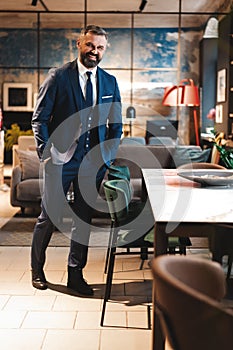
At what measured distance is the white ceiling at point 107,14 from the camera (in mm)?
11664

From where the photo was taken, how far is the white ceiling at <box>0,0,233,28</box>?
11664mm

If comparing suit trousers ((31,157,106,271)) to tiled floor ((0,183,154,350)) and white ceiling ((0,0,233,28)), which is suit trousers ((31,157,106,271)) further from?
white ceiling ((0,0,233,28))

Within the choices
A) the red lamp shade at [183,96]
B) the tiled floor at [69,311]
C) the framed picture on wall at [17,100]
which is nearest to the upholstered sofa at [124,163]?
the tiled floor at [69,311]

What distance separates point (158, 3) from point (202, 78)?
A: 2.10 metres

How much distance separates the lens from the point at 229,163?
4020mm

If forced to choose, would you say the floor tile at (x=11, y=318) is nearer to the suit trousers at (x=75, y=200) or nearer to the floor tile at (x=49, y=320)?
the floor tile at (x=49, y=320)

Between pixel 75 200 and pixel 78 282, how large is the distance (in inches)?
20.9

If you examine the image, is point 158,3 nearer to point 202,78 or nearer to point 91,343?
point 202,78

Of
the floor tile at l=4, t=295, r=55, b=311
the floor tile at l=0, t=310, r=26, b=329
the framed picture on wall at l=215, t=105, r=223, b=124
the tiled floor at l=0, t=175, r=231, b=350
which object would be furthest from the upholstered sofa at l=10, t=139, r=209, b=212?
the framed picture on wall at l=215, t=105, r=223, b=124

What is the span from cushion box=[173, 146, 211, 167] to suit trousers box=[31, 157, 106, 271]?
119 inches

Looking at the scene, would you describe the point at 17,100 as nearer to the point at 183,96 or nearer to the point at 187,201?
the point at 183,96

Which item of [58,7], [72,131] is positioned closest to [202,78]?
[58,7]

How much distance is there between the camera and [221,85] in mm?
11344

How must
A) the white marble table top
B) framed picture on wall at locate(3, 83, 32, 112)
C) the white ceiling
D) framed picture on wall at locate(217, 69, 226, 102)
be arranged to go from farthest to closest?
framed picture on wall at locate(3, 83, 32, 112) < the white ceiling < framed picture on wall at locate(217, 69, 226, 102) < the white marble table top
